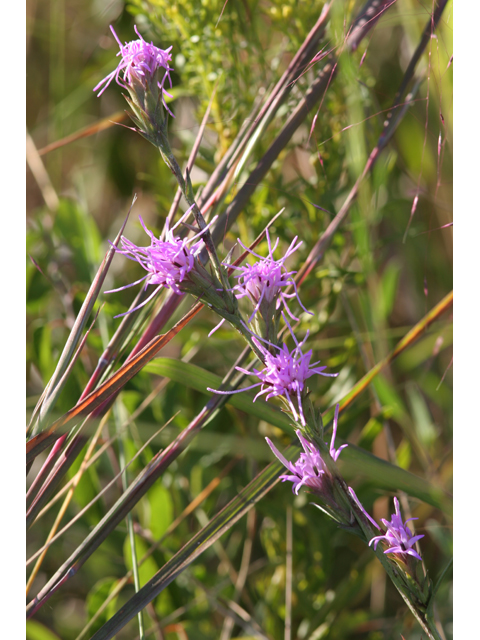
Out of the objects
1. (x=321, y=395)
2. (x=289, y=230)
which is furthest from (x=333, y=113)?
(x=321, y=395)

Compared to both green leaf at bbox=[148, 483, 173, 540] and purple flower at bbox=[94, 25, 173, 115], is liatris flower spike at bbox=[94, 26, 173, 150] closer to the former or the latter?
purple flower at bbox=[94, 25, 173, 115]

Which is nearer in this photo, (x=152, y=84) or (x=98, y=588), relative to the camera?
(x=152, y=84)

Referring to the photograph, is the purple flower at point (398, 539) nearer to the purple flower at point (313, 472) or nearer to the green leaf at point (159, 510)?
the purple flower at point (313, 472)

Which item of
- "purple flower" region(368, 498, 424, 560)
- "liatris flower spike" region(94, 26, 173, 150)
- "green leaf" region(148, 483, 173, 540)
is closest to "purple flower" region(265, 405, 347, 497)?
"purple flower" region(368, 498, 424, 560)

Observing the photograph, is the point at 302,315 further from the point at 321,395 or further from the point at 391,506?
the point at 391,506

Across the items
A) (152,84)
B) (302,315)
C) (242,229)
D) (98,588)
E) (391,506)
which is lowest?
(391,506)

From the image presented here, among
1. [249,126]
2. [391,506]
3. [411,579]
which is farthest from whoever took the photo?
[391,506]

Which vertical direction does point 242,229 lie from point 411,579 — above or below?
above

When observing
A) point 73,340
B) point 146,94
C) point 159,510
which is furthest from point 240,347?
point 146,94

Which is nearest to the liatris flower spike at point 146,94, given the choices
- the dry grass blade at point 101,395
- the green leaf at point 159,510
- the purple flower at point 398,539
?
the dry grass blade at point 101,395

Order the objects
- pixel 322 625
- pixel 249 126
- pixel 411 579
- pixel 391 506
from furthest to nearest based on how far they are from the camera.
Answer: pixel 391 506, pixel 322 625, pixel 249 126, pixel 411 579
